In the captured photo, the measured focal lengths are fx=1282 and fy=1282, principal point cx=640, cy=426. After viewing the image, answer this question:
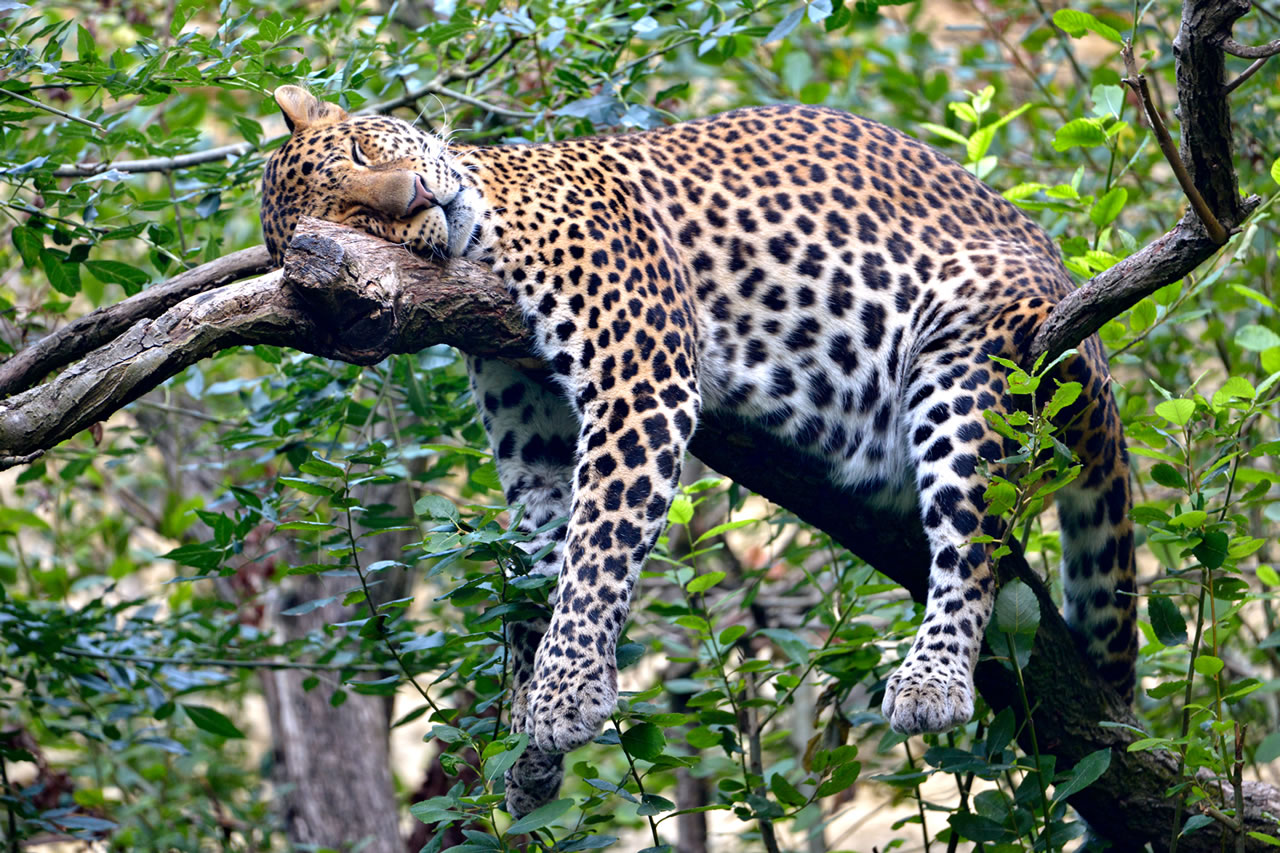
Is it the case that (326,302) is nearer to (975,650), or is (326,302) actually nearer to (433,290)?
(433,290)

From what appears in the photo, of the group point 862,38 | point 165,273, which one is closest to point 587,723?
point 165,273

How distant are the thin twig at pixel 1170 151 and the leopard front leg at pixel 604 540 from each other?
1.82 metres

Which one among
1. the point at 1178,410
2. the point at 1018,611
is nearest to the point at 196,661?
the point at 1018,611

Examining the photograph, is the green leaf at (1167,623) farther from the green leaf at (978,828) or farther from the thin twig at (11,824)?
the thin twig at (11,824)

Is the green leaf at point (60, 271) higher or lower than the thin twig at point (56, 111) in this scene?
lower

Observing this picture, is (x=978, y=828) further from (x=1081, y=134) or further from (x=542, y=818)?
(x=1081, y=134)

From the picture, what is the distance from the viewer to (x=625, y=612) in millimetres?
4371

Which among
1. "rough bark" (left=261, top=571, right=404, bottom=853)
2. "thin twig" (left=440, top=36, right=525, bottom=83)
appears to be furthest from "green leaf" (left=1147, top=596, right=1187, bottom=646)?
"rough bark" (left=261, top=571, right=404, bottom=853)

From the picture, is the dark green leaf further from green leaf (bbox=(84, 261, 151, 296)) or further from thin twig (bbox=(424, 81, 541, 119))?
green leaf (bbox=(84, 261, 151, 296))

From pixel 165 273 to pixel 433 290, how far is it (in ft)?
6.60

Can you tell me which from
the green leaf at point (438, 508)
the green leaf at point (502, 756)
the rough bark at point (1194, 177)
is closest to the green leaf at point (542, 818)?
the green leaf at point (502, 756)

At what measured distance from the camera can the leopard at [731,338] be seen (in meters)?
4.39

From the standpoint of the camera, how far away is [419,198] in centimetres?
434

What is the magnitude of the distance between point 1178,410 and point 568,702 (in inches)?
82.5
